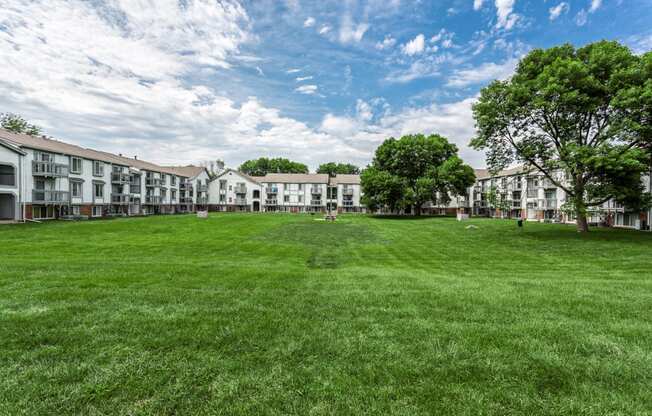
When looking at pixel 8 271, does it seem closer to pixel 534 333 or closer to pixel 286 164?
pixel 534 333

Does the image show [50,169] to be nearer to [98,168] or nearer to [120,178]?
[98,168]

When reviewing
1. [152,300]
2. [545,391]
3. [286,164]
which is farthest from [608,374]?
[286,164]

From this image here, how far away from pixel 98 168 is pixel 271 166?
76.2 m

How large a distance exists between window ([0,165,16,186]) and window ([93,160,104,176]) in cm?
1323

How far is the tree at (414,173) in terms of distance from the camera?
57.7 metres

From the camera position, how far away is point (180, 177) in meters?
77.4

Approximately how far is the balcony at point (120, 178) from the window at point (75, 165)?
7413mm

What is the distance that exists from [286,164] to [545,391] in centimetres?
12399

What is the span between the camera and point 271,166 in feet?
410

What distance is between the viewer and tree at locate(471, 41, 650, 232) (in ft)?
67.6

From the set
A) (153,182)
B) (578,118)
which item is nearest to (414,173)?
(578,118)

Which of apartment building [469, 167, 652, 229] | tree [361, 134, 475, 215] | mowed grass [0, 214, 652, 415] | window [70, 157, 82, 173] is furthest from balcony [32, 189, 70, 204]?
apartment building [469, 167, 652, 229]

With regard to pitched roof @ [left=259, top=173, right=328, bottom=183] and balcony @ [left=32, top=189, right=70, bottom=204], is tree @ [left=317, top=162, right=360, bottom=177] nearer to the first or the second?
pitched roof @ [left=259, top=173, right=328, bottom=183]

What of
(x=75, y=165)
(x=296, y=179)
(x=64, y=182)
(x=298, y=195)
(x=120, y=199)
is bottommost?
(x=120, y=199)
